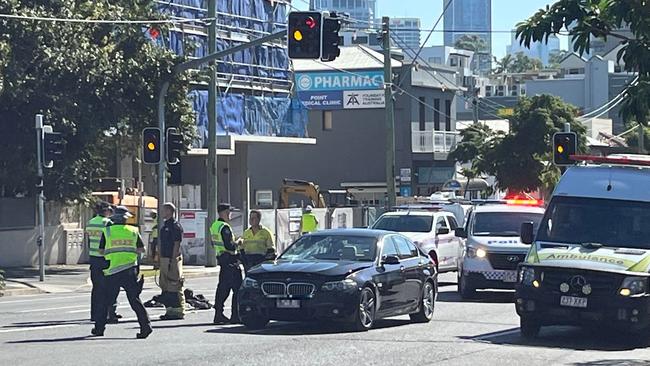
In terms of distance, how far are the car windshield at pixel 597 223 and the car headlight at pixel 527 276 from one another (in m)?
1.01

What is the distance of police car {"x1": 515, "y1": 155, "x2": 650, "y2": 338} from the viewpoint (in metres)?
15.9

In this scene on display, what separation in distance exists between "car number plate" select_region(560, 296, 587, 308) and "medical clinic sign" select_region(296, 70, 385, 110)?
161 ft

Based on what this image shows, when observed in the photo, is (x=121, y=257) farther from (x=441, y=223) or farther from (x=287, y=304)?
(x=441, y=223)

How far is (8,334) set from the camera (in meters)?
17.3

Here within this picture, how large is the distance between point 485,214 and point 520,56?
155808mm

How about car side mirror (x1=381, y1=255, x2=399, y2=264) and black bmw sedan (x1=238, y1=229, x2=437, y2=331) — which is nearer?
black bmw sedan (x1=238, y1=229, x2=437, y2=331)

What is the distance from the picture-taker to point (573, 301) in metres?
16.1

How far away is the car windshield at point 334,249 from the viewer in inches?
704

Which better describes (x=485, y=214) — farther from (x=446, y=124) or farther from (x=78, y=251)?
(x=446, y=124)

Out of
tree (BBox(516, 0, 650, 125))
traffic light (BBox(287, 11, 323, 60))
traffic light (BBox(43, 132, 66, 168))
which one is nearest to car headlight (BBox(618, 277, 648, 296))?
tree (BBox(516, 0, 650, 125))

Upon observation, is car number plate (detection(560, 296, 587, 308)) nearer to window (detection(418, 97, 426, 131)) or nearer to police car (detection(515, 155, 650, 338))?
police car (detection(515, 155, 650, 338))

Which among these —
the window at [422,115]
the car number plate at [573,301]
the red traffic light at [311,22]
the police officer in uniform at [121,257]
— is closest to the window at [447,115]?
the window at [422,115]

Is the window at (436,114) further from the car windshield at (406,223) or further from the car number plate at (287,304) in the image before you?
the car number plate at (287,304)

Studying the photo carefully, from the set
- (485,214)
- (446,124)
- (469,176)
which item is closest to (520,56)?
(446,124)
